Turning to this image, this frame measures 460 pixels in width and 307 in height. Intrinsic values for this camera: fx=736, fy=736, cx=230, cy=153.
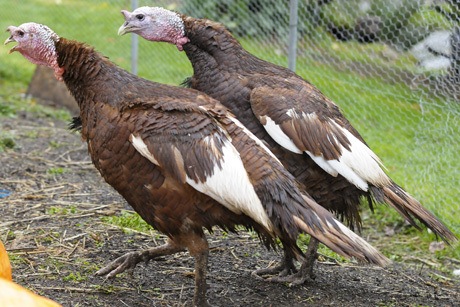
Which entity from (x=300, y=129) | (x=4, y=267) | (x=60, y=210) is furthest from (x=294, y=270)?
(x=4, y=267)

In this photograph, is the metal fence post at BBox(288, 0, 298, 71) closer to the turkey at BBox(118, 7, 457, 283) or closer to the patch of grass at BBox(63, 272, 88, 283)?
the turkey at BBox(118, 7, 457, 283)

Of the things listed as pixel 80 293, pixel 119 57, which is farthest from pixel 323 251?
pixel 119 57

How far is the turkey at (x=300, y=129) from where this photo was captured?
4621mm

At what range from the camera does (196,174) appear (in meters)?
3.94

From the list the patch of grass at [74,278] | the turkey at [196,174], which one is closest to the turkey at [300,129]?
the turkey at [196,174]

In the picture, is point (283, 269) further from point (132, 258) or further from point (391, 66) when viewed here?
point (391, 66)

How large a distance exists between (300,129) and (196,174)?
95 centimetres

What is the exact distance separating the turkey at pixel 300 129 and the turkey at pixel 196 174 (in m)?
0.44

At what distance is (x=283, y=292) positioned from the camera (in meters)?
4.83

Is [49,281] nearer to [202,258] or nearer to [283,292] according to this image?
[202,258]

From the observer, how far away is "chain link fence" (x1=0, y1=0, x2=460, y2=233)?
6215mm

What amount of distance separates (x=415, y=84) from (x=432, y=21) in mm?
586

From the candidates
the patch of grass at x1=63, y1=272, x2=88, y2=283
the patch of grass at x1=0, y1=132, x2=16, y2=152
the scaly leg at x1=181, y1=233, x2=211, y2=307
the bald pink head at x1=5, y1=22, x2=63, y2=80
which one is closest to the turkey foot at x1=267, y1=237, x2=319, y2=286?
the scaly leg at x1=181, y1=233, x2=211, y2=307

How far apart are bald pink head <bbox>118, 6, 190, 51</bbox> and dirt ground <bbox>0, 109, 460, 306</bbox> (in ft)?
4.74
